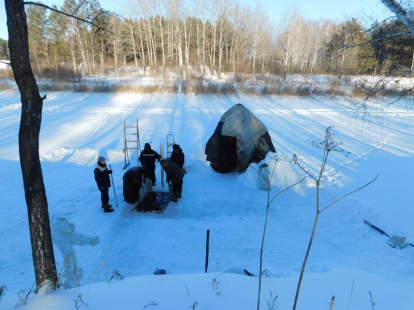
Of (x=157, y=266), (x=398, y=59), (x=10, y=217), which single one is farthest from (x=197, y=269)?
(x=398, y=59)

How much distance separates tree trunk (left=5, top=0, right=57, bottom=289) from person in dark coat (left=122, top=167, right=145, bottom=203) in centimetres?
360

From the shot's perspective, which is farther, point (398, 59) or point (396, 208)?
point (396, 208)

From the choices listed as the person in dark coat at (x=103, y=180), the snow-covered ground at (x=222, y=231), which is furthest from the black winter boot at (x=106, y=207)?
the snow-covered ground at (x=222, y=231)

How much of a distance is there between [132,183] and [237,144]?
3777 mm

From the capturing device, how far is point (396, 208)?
7238 mm

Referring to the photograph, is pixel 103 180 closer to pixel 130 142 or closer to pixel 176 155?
pixel 176 155

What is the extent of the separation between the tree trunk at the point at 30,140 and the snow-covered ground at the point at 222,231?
Answer: 534 millimetres

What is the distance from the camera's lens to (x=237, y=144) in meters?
9.20

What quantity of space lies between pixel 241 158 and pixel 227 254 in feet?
13.9

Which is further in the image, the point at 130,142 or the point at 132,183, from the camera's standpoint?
the point at 130,142

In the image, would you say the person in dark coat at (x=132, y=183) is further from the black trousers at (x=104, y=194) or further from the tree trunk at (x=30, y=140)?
the tree trunk at (x=30, y=140)

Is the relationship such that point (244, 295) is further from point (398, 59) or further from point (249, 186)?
point (398, 59)

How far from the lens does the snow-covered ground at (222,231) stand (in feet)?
10.8

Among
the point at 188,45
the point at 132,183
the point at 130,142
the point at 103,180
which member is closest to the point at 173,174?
the point at 132,183
